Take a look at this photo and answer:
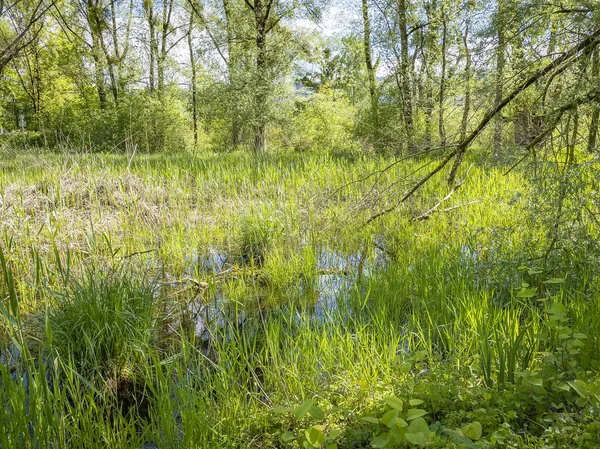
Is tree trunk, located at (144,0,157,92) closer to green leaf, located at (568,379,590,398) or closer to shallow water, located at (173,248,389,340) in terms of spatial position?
shallow water, located at (173,248,389,340)

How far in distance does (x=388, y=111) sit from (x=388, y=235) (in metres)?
8.13

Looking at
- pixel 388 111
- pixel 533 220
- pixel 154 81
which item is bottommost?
pixel 533 220

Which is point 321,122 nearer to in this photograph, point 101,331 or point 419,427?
A: point 101,331

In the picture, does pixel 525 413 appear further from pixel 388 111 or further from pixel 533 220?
pixel 388 111

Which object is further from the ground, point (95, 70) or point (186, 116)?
point (95, 70)

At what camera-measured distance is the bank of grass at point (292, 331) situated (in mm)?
1650

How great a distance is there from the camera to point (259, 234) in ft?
14.9

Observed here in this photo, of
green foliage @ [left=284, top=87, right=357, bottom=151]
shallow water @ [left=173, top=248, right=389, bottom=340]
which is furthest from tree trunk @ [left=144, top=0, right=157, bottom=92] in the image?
shallow water @ [left=173, top=248, right=389, bottom=340]

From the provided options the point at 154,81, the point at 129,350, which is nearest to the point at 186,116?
the point at 154,81

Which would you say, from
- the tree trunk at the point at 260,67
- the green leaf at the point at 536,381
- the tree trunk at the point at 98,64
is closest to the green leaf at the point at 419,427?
the green leaf at the point at 536,381

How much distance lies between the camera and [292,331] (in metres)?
2.75

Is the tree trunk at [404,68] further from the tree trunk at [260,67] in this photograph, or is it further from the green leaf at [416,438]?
the green leaf at [416,438]

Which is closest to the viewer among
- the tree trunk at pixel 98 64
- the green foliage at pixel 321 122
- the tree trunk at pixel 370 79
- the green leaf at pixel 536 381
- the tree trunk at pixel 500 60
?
the green leaf at pixel 536 381

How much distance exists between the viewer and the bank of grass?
5.41 feet
